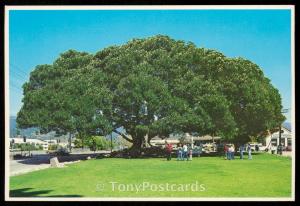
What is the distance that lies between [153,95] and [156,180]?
13.8 ft

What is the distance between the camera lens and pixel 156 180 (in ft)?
50.8

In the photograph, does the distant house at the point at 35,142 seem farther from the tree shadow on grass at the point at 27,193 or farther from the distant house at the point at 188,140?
the distant house at the point at 188,140

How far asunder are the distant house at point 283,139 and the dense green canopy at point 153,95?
494 mm

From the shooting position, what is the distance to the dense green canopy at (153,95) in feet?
61.3

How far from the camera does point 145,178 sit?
614 inches

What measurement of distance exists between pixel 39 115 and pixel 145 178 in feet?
A: 20.2

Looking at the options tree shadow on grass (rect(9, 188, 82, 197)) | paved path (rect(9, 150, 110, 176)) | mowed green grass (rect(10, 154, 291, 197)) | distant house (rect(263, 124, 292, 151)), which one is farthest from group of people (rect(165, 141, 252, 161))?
tree shadow on grass (rect(9, 188, 82, 197))

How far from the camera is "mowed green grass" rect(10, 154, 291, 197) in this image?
15062mm

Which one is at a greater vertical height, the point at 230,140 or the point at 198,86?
the point at 198,86

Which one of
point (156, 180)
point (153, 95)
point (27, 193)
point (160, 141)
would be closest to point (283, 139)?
point (160, 141)

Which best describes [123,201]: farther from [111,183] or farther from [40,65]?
[40,65]

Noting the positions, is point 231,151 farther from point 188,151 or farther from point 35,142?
point 35,142
